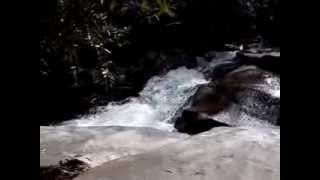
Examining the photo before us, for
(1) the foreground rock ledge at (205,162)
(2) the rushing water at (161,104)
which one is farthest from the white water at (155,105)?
(1) the foreground rock ledge at (205,162)

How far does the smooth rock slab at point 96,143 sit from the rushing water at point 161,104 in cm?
366

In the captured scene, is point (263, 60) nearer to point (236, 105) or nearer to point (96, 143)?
point (236, 105)

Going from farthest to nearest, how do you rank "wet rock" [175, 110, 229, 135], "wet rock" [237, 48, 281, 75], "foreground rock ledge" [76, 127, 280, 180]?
"wet rock" [237, 48, 281, 75], "wet rock" [175, 110, 229, 135], "foreground rock ledge" [76, 127, 280, 180]

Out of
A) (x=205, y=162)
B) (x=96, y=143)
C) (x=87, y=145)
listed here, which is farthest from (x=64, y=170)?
(x=205, y=162)

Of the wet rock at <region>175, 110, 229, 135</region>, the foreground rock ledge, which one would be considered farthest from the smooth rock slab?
the wet rock at <region>175, 110, 229, 135</region>

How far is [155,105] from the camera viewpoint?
12.5 meters

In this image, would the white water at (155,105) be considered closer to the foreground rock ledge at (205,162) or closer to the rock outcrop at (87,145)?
the rock outcrop at (87,145)

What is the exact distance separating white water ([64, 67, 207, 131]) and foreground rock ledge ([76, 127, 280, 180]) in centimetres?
555

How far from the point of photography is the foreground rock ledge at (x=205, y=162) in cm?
435

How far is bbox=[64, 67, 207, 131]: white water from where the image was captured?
11.4m

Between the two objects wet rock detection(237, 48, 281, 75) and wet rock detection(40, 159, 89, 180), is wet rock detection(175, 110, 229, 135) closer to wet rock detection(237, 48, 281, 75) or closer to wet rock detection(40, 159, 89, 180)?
wet rock detection(237, 48, 281, 75)

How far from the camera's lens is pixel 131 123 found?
11.2m
